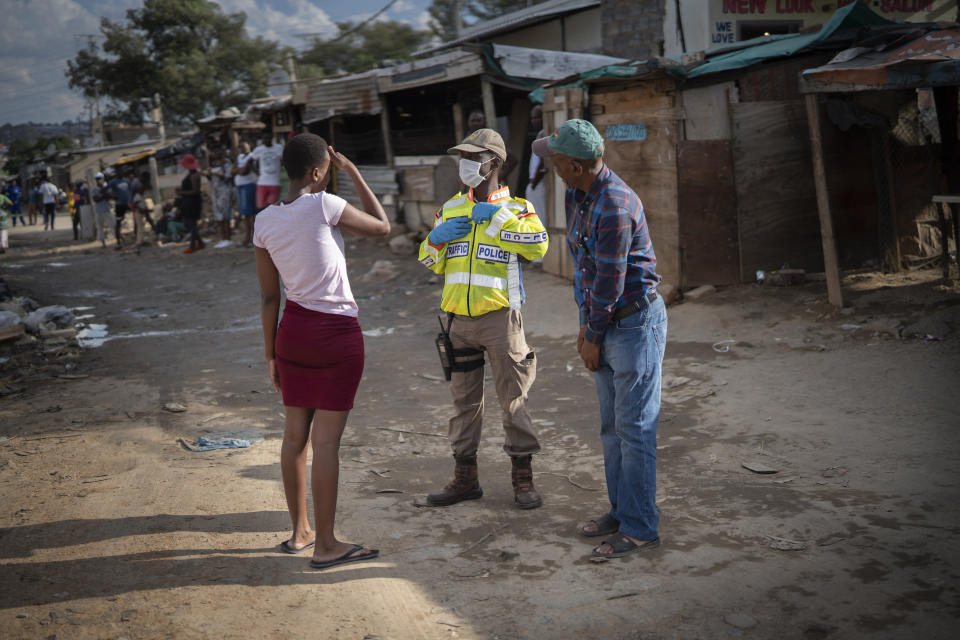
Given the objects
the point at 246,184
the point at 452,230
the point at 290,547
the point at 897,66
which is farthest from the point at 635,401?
the point at 246,184

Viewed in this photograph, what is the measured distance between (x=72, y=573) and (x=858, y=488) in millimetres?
3923

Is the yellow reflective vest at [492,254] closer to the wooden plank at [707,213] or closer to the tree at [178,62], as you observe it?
the wooden plank at [707,213]

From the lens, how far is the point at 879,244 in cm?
900

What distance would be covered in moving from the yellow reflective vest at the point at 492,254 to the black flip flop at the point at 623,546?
4.14ft

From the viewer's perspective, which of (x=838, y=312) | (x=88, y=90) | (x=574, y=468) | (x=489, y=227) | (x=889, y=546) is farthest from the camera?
(x=88, y=90)

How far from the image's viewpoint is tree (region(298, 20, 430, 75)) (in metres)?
41.1

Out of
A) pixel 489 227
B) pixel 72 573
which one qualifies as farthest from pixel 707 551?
pixel 72 573

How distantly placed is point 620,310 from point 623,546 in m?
1.08

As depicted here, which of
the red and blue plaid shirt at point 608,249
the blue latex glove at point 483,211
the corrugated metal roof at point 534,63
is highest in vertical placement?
the corrugated metal roof at point 534,63

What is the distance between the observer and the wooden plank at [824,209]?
759 centimetres

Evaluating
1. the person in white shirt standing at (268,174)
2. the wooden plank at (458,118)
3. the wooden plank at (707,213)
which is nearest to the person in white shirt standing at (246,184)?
the person in white shirt standing at (268,174)

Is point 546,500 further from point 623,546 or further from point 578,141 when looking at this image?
point 578,141

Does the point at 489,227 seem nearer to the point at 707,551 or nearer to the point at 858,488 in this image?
the point at 707,551

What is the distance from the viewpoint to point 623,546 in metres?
3.54
